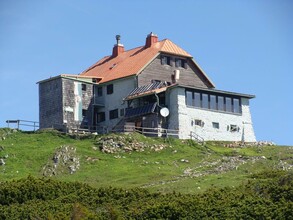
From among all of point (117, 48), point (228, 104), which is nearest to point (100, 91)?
point (117, 48)

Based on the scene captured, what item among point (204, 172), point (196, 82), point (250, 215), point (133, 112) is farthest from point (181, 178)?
point (196, 82)

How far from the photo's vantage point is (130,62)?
304 feet

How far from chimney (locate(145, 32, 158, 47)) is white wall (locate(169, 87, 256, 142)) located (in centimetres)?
1237

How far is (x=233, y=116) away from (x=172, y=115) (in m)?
7.19

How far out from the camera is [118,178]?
213ft

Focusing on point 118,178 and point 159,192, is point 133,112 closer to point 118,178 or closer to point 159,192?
point 118,178

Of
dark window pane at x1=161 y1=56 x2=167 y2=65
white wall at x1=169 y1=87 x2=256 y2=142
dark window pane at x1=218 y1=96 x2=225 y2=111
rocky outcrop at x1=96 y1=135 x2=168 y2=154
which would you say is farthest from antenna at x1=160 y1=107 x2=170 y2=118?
dark window pane at x1=161 y1=56 x2=167 y2=65

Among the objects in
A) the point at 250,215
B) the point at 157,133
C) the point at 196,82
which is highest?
the point at 196,82

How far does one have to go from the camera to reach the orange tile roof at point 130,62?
89.4m

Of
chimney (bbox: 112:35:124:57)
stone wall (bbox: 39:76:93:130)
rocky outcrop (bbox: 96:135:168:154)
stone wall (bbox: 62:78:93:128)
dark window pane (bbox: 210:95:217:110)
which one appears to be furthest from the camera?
chimney (bbox: 112:35:124:57)

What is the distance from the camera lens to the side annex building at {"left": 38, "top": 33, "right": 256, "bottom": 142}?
8319 centimetres

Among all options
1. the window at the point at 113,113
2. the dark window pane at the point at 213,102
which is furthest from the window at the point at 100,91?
the dark window pane at the point at 213,102

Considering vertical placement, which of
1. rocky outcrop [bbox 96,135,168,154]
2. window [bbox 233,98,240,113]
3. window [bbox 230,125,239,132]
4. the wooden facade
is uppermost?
the wooden facade

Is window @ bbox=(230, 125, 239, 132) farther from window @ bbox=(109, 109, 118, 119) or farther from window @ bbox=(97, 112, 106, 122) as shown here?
window @ bbox=(97, 112, 106, 122)
